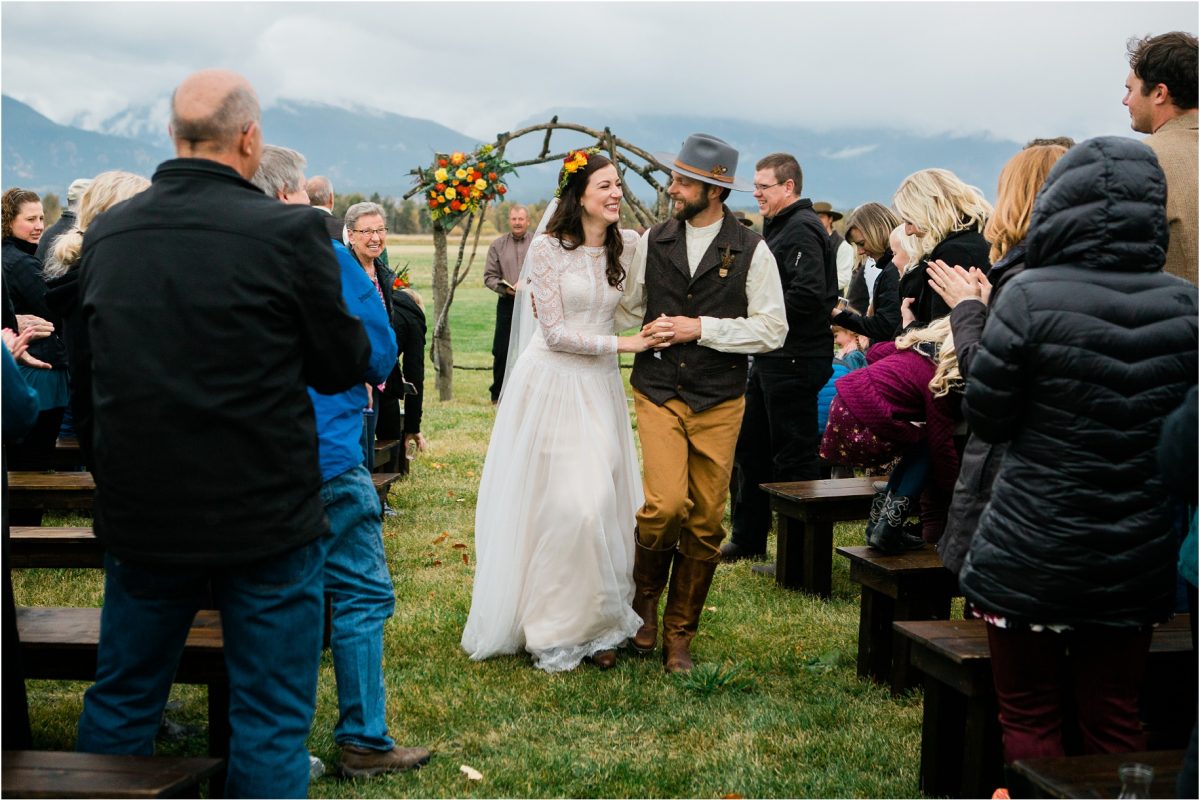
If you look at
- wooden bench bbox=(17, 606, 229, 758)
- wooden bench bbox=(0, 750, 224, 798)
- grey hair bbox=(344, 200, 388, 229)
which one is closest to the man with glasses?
wooden bench bbox=(17, 606, 229, 758)

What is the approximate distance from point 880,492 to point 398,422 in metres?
4.59

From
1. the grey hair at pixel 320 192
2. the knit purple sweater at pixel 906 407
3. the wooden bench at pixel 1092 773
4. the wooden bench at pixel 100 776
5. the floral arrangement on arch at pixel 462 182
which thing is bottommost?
the wooden bench at pixel 100 776

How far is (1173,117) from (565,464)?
300cm

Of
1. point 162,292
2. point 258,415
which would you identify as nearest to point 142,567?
point 258,415

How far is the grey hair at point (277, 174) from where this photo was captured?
12.1 ft

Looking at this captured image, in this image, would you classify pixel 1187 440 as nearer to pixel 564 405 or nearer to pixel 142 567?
pixel 142 567

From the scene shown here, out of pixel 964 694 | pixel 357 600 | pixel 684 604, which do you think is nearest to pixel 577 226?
pixel 684 604

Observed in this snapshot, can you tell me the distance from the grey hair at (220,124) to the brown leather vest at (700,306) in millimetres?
2681

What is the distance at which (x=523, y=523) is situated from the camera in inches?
212

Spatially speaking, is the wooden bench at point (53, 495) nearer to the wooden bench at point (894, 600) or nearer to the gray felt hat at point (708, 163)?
the gray felt hat at point (708, 163)

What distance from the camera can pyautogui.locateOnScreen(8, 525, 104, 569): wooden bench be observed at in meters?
5.06

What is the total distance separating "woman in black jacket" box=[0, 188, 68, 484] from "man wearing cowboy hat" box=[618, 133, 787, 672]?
4.26 meters

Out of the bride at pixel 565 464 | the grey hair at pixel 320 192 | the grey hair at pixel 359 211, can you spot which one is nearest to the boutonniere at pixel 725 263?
the bride at pixel 565 464

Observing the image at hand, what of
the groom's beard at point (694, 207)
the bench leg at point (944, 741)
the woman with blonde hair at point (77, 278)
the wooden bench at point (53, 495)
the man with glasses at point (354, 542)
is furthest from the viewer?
the wooden bench at point (53, 495)
